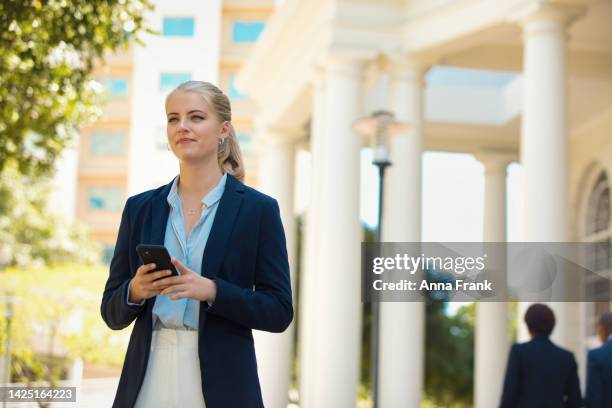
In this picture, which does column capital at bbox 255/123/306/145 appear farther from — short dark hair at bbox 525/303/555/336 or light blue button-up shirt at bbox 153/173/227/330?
light blue button-up shirt at bbox 153/173/227/330

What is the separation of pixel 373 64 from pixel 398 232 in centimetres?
286

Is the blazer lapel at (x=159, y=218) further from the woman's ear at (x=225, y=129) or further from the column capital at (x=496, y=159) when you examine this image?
the column capital at (x=496, y=159)

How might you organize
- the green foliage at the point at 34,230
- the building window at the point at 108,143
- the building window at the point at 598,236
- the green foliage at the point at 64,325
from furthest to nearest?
the building window at the point at 108,143 → the green foliage at the point at 34,230 → the green foliage at the point at 64,325 → the building window at the point at 598,236

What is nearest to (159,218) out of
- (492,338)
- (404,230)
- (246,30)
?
(404,230)

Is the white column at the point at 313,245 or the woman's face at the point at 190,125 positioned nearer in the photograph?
the woman's face at the point at 190,125

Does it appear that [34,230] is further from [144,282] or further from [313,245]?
[144,282]

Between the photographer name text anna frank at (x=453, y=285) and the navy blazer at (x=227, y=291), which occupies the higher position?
the photographer name text anna frank at (x=453, y=285)

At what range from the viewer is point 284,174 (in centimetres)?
2105

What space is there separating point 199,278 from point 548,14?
418 inches

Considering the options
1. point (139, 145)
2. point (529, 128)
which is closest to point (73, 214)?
point (139, 145)

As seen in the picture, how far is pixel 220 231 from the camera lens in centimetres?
284

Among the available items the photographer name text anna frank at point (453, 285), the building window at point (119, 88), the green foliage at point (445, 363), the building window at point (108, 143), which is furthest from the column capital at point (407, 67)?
the building window at point (108, 143)

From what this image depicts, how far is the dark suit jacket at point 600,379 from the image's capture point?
731 cm

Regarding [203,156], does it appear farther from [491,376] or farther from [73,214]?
[73,214]
